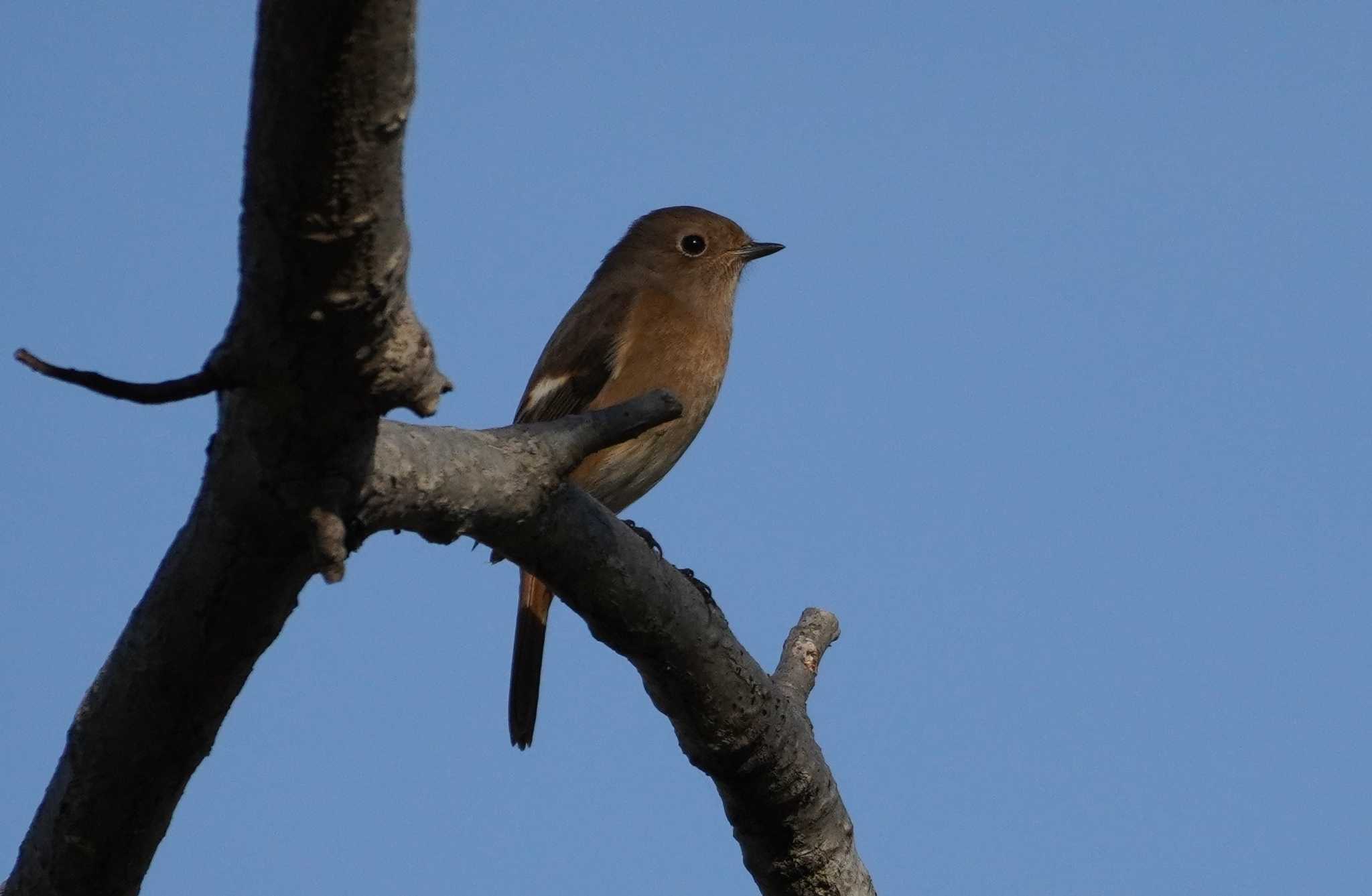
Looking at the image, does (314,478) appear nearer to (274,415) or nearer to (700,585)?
(274,415)

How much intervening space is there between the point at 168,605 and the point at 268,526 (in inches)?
12.2

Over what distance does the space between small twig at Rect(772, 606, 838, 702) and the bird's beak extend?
311cm

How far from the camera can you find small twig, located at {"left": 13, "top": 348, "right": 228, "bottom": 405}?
209cm

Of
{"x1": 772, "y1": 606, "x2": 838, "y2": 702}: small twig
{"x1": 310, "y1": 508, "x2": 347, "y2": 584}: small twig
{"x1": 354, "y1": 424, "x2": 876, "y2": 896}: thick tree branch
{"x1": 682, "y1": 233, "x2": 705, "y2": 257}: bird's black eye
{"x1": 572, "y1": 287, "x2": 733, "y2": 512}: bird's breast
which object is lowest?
{"x1": 310, "y1": 508, "x2": 347, "y2": 584}: small twig

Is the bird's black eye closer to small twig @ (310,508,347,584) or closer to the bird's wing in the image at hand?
the bird's wing

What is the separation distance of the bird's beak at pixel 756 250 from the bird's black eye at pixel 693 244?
19cm

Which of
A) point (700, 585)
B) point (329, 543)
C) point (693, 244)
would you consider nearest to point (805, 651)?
point (700, 585)

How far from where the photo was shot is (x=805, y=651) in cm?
524

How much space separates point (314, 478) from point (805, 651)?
3.11 m

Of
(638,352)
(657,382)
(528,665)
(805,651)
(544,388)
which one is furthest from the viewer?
(544,388)

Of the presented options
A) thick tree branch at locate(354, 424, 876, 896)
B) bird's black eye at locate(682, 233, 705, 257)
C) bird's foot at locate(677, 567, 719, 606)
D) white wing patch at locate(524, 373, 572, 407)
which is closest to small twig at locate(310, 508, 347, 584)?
thick tree branch at locate(354, 424, 876, 896)

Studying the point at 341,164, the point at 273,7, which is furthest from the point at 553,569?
the point at 273,7

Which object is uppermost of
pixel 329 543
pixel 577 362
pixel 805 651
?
pixel 577 362

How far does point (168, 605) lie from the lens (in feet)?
8.50
